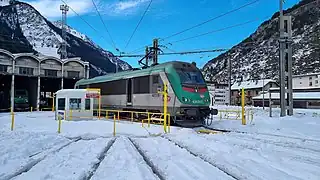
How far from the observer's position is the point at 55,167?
22.2 ft

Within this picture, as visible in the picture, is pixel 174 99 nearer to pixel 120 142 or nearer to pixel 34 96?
pixel 120 142

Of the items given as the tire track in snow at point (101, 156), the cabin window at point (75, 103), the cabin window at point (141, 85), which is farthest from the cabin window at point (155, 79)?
the cabin window at point (75, 103)

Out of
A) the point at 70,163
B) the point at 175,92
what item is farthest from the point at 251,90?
the point at 70,163

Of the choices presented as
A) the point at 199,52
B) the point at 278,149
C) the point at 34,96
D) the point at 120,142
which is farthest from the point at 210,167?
the point at 34,96

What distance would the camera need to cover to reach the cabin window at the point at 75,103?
2134 centimetres

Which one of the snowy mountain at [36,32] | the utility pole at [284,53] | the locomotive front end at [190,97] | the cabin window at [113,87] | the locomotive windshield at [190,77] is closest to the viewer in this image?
the locomotive front end at [190,97]

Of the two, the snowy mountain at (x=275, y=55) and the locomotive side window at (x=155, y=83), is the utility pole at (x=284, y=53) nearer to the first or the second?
the locomotive side window at (x=155, y=83)

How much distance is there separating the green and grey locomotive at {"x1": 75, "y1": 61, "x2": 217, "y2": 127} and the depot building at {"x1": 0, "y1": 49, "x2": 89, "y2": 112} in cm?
2480

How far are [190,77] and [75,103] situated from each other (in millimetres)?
9754

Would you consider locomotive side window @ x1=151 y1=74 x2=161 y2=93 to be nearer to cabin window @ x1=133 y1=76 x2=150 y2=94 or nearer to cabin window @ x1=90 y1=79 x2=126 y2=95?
cabin window @ x1=133 y1=76 x2=150 y2=94

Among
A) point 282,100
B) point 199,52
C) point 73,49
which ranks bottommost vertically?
point 282,100

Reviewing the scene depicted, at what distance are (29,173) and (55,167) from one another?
2.17 ft

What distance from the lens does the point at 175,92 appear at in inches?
616

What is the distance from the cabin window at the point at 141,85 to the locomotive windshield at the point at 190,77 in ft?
8.18
